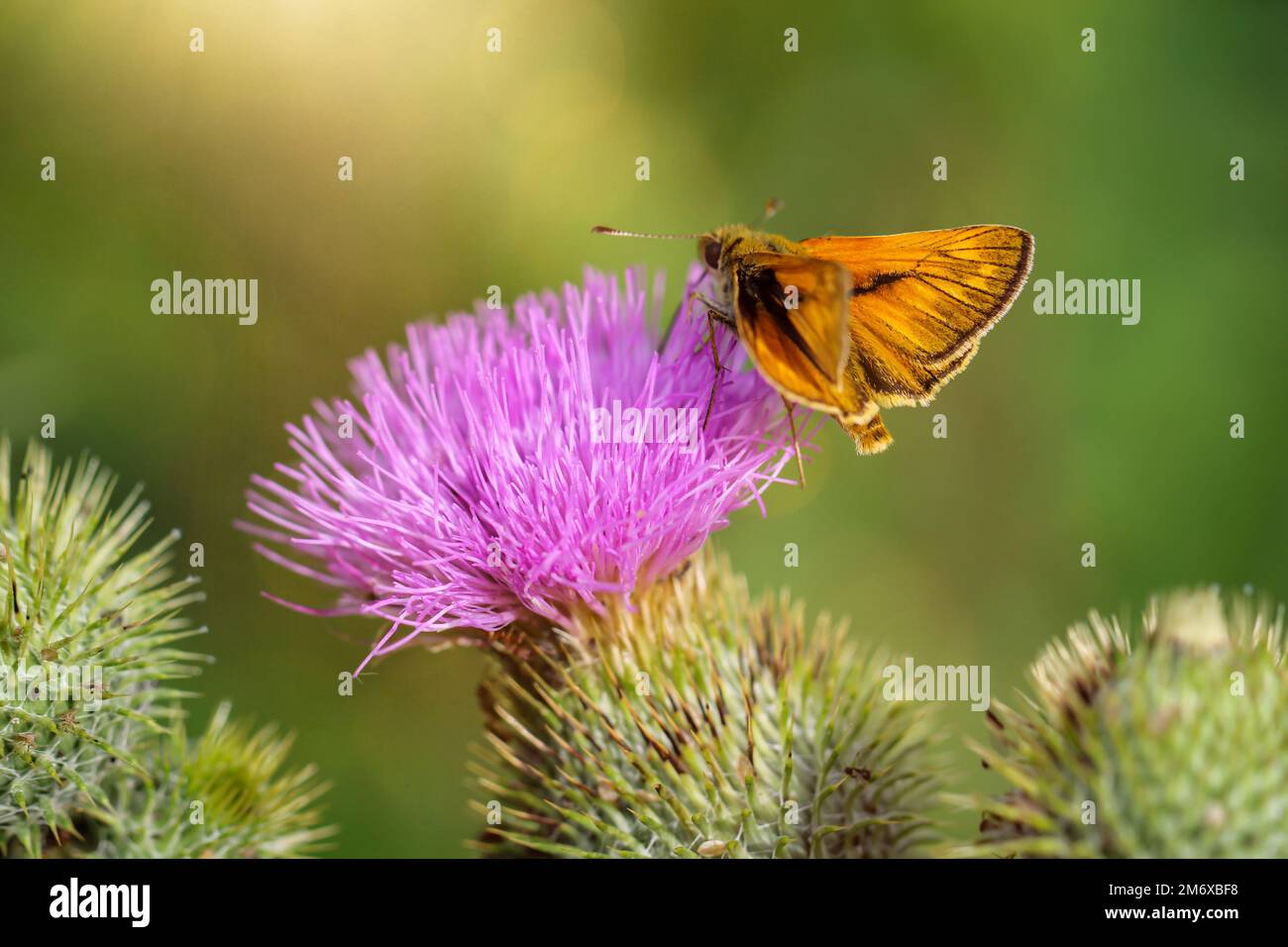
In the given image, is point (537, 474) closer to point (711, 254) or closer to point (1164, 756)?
point (711, 254)

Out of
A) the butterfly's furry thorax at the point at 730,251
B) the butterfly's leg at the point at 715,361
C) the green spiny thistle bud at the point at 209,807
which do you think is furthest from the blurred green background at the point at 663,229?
the butterfly's furry thorax at the point at 730,251

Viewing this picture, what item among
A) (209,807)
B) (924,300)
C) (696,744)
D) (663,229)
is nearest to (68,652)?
(209,807)

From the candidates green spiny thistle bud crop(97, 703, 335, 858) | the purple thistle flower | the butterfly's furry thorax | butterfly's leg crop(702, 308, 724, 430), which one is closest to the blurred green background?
green spiny thistle bud crop(97, 703, 335, 858)

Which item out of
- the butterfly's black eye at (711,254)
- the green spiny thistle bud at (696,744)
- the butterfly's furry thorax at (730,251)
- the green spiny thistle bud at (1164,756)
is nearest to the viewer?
the green spiny thistle bud at (1164,756)

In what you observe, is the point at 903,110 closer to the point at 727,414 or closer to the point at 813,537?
the point at 813,537

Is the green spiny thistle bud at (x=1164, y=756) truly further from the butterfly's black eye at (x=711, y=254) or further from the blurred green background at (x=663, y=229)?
the blurred green background at (x=663, y=229)
